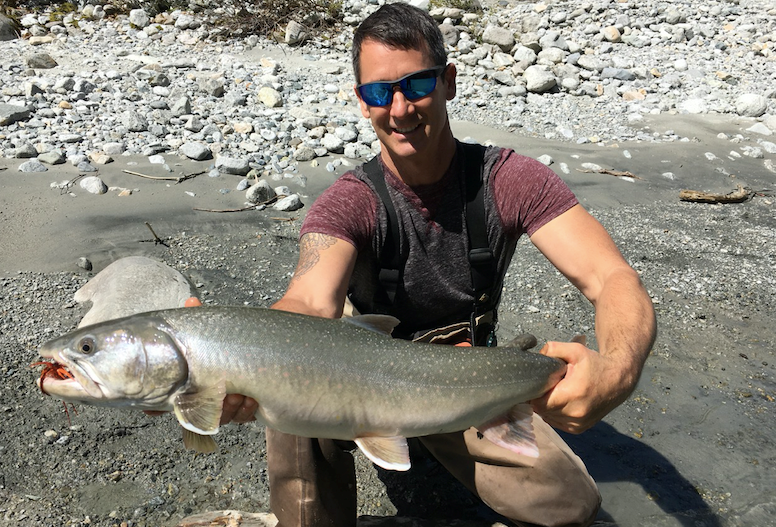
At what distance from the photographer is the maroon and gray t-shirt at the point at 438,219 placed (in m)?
3.38

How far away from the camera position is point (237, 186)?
7.34 metres

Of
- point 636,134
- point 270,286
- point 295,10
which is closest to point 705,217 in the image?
point 636,134

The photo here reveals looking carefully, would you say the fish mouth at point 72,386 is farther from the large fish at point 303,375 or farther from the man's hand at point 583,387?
the man's hand at point 583,387

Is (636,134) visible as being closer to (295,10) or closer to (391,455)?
(295,10)

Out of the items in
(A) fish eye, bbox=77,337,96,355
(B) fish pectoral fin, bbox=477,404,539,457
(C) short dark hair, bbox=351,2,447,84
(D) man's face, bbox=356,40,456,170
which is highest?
(C) short dark hair, bbox=351,2,447,84

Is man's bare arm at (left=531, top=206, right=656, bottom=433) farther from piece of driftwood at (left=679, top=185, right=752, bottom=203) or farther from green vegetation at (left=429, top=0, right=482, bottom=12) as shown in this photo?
green vegetation at (left=429, top=0, right=482, bottom=12)

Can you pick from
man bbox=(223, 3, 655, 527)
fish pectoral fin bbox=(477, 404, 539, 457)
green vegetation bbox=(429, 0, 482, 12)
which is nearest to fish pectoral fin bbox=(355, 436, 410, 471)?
fish pectoral fin bbox=(477, 404, 539, 457)

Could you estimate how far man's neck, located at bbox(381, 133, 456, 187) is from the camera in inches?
136

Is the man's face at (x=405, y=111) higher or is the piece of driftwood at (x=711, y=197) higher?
the man's face at (x=405, y=111)

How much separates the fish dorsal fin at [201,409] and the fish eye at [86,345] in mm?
347

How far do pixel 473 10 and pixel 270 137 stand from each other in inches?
276

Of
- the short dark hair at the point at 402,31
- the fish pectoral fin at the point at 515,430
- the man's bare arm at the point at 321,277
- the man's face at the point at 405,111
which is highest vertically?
the short dark hair at the point at 402,31

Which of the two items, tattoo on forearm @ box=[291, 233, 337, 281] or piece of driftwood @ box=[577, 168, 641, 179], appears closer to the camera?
tattoo on forearm @ box=[291, 233, 337, 281]

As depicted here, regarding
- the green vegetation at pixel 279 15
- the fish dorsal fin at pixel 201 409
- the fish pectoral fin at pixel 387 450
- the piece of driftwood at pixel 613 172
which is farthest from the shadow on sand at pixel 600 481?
the green vegetation at pixel 279 15
